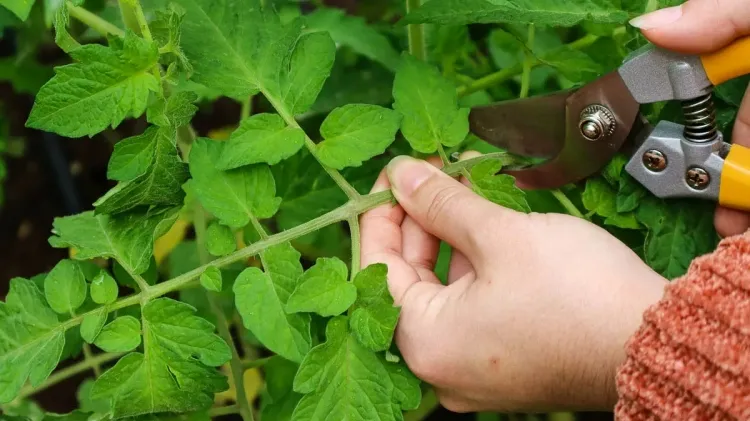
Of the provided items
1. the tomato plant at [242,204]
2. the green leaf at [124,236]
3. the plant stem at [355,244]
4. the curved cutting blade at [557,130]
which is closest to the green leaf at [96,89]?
the tomato plant at [242,204]

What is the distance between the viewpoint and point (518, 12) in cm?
65

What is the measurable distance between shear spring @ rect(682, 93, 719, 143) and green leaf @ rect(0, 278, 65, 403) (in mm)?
604

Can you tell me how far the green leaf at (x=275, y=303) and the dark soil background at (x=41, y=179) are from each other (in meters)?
0.81

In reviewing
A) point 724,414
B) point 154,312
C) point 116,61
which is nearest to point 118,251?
point 154,312

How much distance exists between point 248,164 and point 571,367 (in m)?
0.34

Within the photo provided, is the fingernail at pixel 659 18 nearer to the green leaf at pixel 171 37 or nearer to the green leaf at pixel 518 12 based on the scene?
the green leaf at pixel 518 12

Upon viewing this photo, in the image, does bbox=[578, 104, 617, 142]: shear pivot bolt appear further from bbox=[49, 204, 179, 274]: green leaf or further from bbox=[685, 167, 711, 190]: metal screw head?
bbox=[49, 204, 179, 274]: green leaf

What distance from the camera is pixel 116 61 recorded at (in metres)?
0.62

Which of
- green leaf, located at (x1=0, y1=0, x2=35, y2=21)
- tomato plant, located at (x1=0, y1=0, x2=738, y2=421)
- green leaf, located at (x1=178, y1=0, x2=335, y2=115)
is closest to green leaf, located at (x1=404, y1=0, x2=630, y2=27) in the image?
tomato plant, located at (x1=0, y1=0, x2=738, y2=421)

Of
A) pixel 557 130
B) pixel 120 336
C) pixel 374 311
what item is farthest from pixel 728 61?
pixel 120 336

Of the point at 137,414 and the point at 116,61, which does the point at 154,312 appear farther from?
the point at 116,61

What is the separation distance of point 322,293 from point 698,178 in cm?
36

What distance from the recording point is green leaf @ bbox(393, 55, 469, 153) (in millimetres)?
723

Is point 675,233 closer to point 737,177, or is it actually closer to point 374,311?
point 737,177
